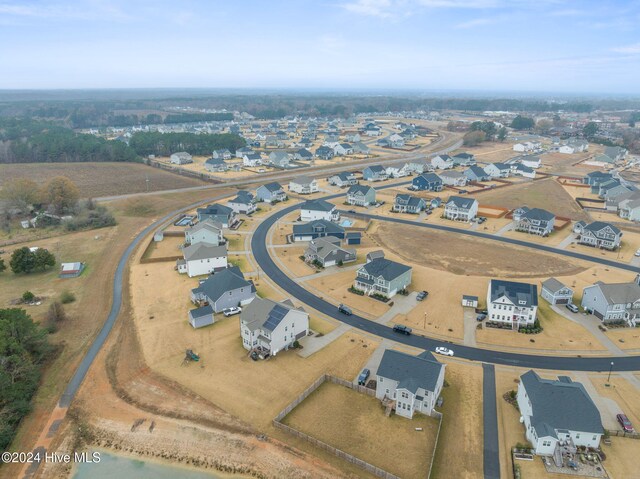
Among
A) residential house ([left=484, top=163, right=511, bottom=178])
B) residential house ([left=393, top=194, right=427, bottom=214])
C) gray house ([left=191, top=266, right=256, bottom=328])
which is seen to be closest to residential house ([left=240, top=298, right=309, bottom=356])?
gray house ([left=191, top=266, right=256, bottom=328])

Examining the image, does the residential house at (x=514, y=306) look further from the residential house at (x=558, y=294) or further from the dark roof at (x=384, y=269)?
the dark roof at (x=384, y=269)

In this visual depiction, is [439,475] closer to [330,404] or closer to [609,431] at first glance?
[330,404]

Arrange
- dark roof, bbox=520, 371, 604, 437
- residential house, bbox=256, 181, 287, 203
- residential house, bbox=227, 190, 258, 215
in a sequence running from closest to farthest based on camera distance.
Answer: dark roof, bbox=520, 371, 604, 437, residential house, bbox=227, 190, 258, 215, residential house, bbox=256, 181, 287, 203

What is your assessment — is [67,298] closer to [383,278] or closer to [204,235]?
[204,235]

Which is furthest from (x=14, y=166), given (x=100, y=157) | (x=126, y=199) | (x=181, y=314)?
(x=181, y=314)

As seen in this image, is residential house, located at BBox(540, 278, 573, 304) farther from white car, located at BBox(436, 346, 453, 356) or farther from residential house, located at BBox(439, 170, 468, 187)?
residential house, located at BBox(439, 170, 468, 187)

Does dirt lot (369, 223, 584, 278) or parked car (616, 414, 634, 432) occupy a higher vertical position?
dirt lot (369, 223, 584, 278)
